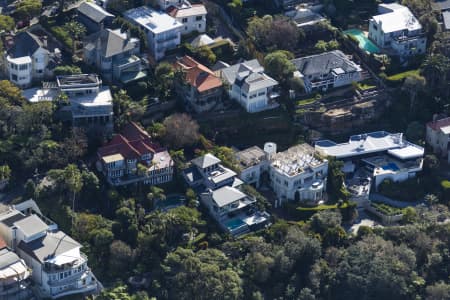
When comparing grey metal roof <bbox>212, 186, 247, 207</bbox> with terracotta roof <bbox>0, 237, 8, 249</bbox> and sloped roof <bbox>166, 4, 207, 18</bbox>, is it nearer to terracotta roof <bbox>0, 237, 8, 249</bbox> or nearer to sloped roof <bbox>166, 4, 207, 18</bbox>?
terracotta roof <bbox>0, 237, 8, 249</bbox>

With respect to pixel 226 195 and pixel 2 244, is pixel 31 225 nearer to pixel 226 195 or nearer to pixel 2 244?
pixel 2 244

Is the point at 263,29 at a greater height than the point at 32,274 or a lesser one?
greater

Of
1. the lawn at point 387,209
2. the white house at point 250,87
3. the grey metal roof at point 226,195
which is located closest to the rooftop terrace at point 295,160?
the grey metal roof at point 226,195

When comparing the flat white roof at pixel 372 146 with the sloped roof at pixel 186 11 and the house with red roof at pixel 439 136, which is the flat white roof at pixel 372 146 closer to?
the house with red roof at pixel 439 136

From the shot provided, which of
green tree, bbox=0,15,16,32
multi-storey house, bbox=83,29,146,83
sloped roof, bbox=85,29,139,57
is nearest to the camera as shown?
sloped roof, bbox=85,29,139,57

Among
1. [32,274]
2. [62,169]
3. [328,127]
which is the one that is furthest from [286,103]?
[32,274]

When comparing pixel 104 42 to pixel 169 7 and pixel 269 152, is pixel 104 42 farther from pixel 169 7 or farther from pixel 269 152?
pixel 269 152

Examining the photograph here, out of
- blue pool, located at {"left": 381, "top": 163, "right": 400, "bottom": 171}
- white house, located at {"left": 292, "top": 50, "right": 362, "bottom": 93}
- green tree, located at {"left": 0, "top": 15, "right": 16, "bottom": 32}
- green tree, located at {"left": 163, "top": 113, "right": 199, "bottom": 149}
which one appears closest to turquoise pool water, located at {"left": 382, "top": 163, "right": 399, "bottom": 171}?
blue pool, located at {"left": 381, "top": 163, "right": 400, "bottom": 171}

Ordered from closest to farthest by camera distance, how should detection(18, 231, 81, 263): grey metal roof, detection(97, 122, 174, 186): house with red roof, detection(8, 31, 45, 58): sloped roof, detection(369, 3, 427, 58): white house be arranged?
detection(18, 231, 81, 263): grey metal roof → detection(97, 122, 174, 186): house with red roof → detection(8, 31, 45, 58): sloped roof → detection(369, 3, 427, 58): white house
